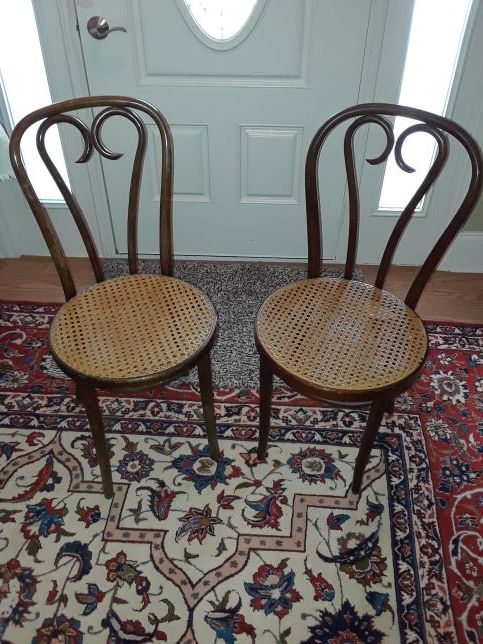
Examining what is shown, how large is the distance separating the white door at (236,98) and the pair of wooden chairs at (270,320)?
585mm

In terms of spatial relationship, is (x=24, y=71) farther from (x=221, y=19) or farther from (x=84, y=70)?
(x=221, y=19)

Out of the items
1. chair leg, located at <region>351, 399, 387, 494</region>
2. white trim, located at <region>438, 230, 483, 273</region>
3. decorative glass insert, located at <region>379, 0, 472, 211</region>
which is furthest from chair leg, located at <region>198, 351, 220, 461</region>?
white trim, located at <region>438, 230, 483, 273</region>

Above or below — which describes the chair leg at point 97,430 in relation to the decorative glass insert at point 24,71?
below

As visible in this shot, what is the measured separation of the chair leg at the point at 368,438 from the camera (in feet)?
3.88

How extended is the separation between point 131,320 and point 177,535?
57 cm

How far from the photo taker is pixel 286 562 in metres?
1.27

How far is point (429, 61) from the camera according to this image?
1.80 meters

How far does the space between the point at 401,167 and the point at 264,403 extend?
0.69m

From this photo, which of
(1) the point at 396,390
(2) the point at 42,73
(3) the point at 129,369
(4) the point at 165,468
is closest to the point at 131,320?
(3) the point at 129,369

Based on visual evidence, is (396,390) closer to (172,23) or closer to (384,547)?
(384,547)

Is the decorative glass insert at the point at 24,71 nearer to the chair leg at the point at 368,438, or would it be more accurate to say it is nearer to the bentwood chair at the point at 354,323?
the bentwood chair at the point at 354,323

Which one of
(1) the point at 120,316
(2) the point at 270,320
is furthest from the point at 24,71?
(2) the point at 270,320

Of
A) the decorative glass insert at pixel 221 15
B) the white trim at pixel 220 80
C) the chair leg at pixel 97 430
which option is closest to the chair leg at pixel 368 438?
the chair leg at pixel 97 430

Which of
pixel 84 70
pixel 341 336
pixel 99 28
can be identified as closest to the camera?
pixel 341 336
